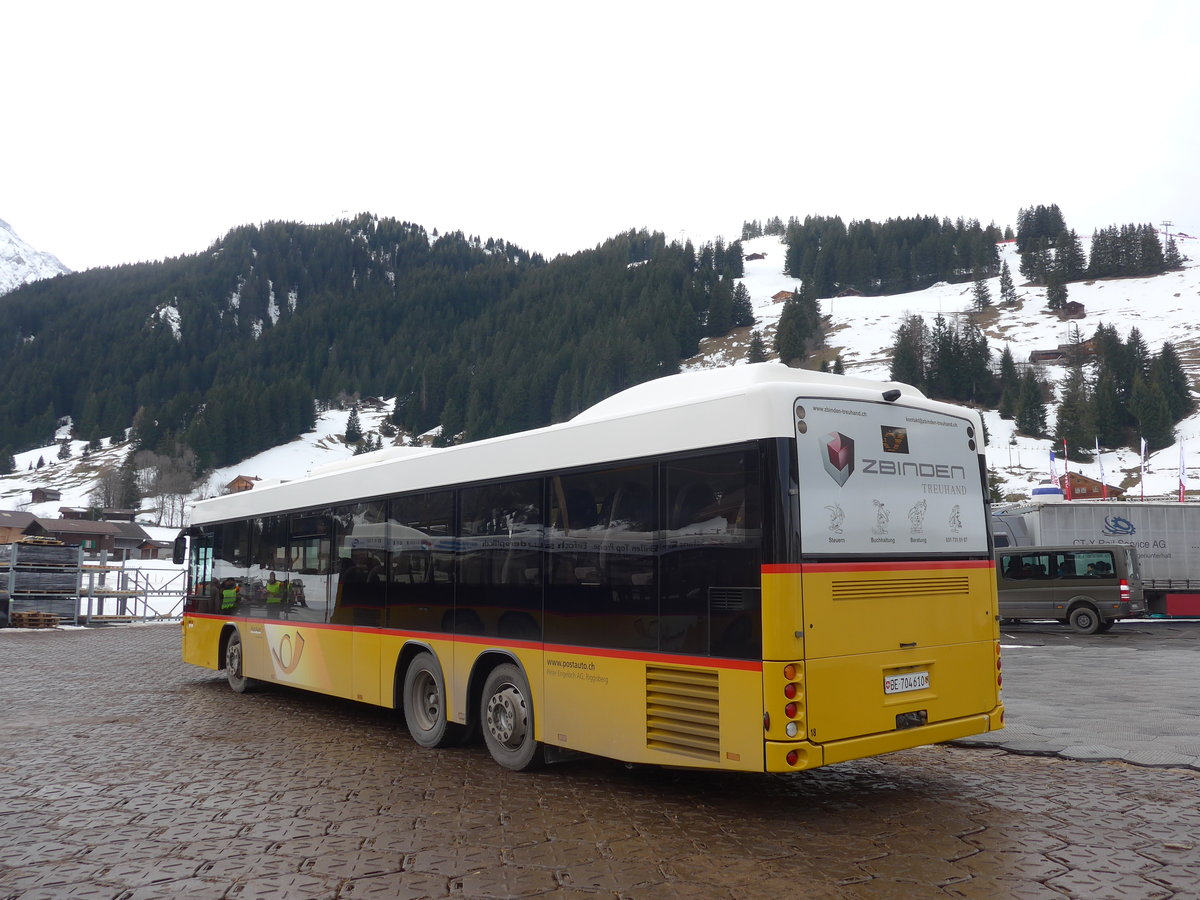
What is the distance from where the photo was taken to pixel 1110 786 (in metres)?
7.23

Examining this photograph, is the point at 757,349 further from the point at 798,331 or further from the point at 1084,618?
the point at 1084,618

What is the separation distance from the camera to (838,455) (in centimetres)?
642

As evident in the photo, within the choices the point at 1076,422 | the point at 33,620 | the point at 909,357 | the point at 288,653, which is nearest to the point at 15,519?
the point at 33,620

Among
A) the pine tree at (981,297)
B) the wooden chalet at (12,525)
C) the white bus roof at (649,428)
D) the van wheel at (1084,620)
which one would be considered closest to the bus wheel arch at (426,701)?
the white bus roof at (649,428)

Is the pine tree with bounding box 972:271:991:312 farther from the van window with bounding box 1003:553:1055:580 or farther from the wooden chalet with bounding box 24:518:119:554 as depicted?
the van window with bounding box 1003:553:1055:580

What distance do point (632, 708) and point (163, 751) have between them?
5316mm

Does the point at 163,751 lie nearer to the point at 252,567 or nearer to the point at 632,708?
the point at 252,567

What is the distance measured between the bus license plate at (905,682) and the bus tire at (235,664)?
400 inches

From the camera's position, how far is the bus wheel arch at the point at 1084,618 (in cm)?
2422

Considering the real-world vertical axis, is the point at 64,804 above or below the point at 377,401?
below

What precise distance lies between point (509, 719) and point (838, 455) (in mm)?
3848

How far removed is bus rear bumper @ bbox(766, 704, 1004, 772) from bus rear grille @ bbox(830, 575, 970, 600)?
95 centimetres

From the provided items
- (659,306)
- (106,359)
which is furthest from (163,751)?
(106,359)

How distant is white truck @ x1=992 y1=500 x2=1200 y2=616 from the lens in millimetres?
27312
